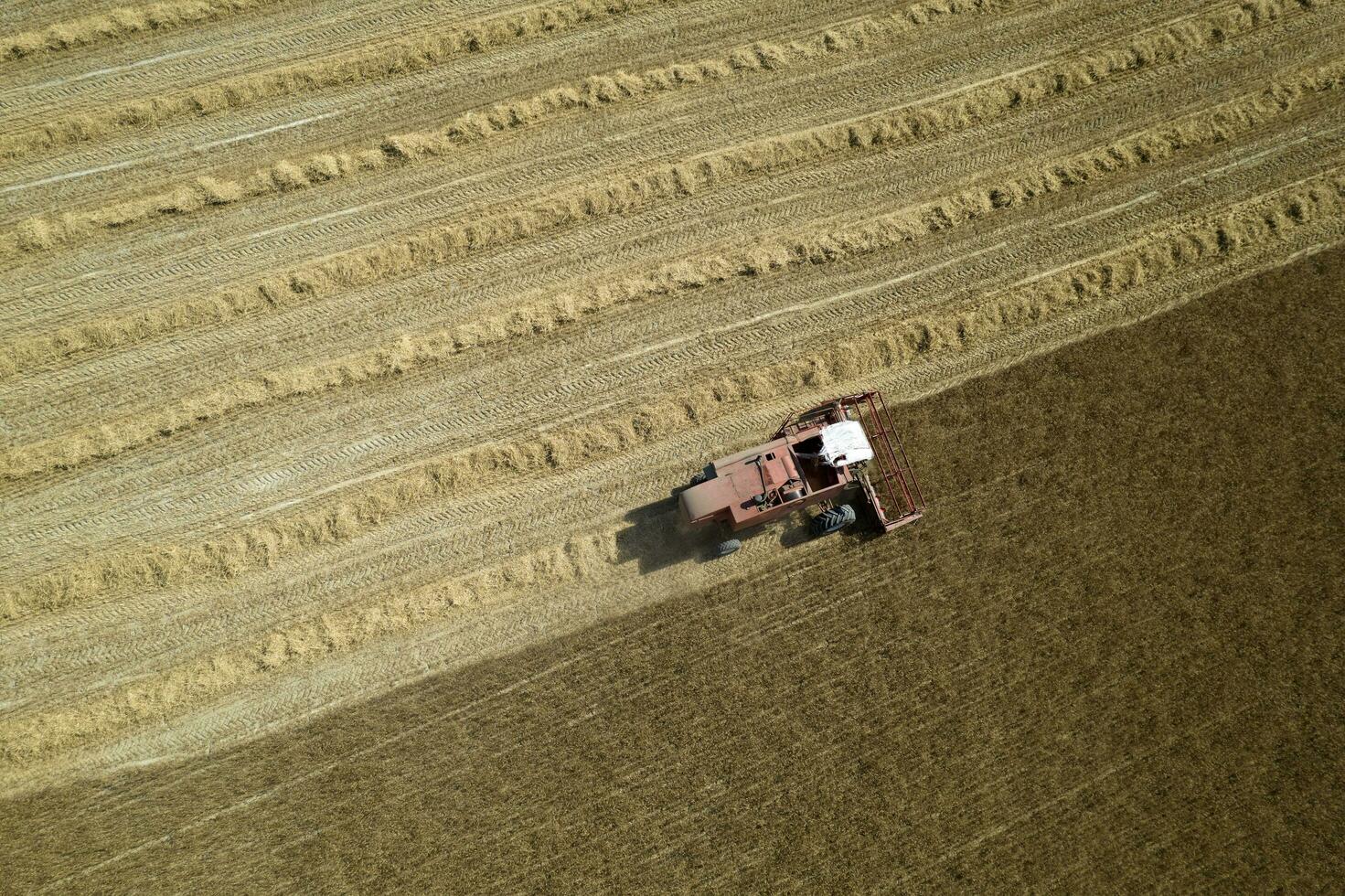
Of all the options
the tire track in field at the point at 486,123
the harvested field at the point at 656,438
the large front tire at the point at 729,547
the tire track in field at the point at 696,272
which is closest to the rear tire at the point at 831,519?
the harvested field at the point at 656,438

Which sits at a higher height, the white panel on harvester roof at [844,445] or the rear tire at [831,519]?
the white panel on harvester roof at [844,445]

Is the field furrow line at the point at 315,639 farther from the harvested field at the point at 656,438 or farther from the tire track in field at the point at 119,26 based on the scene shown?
the tire track in field at the point at 119,26

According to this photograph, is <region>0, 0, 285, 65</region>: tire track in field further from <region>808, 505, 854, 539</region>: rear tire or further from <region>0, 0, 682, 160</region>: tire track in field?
<region>808, 505, 854, 539</region>: rear tire

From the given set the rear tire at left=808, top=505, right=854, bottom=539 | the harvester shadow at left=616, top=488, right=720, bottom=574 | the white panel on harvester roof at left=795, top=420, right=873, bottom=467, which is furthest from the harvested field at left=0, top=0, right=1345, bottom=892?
the white panel on harvester roof at left=795, top=420, right=873, bottom=467

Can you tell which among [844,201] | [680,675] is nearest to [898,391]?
[844,201]

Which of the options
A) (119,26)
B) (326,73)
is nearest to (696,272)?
(326,73)

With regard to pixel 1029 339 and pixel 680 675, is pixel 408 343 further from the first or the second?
pixel 1029 339
